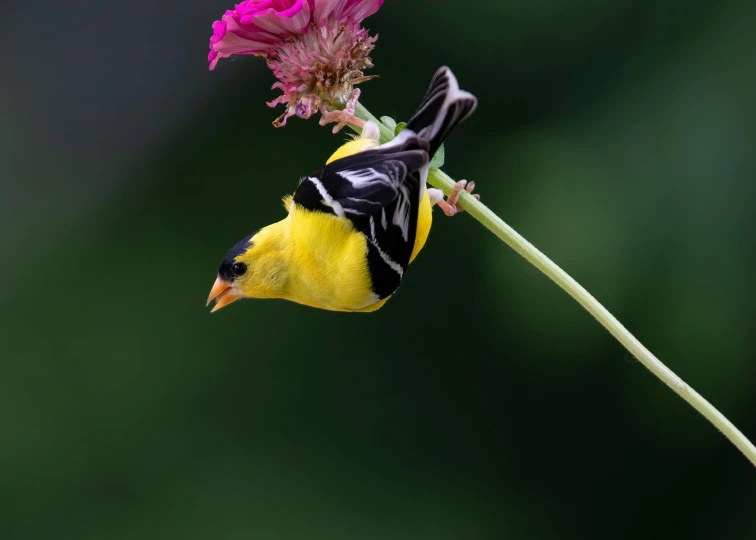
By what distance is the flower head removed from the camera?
1398mm

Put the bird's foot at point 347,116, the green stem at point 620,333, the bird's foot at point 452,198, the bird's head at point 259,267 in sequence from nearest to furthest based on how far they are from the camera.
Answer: the green stem at point 620,333, the bird's foot at point 452,198, the bird's foot at point 347,116, the bird's head at point 259,267

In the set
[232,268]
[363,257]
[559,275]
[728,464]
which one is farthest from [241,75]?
[559,275]

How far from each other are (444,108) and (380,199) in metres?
0.20

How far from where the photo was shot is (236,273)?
1.90 m

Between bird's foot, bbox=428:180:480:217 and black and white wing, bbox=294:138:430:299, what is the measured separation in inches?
2.4

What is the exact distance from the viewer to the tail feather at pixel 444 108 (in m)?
1.47

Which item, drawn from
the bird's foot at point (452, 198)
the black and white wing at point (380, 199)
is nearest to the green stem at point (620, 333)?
the bird's foot at point (452, 198)

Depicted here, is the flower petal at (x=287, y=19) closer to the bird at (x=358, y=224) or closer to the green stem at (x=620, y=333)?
the bird at (x=358, y=224)

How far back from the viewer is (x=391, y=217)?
1.55 m

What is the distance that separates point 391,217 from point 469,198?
0.34m

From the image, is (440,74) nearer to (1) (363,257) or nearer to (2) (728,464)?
(1) (363,257)

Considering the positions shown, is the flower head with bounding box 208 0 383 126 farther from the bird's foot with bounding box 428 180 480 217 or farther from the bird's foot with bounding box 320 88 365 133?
the bird's foot with bounding box 428 180 480 217

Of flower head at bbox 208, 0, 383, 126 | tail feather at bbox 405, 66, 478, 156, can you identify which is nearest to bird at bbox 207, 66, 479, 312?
tail feather at bbox 405, 66, 478, 156

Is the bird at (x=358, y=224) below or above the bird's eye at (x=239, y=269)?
below
